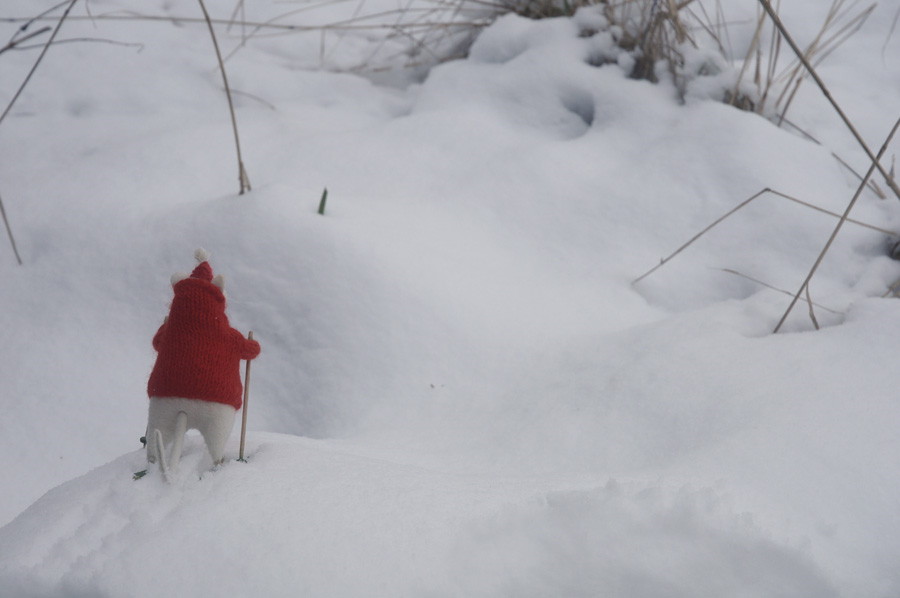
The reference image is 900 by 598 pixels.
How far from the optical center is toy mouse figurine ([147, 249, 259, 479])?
2.22 ft

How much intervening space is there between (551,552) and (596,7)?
156 cm

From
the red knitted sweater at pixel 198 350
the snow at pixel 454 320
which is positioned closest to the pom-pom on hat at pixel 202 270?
the red knitted sweater at pixel 198 350

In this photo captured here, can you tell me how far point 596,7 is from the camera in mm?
1750

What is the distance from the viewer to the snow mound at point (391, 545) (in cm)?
56

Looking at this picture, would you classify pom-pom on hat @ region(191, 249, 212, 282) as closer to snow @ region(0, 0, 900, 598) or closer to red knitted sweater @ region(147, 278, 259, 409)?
red knitted sweater @ region(147, 278, 259, 409)

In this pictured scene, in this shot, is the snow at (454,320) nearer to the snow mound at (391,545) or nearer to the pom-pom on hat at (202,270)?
the snow mound at (391,545)

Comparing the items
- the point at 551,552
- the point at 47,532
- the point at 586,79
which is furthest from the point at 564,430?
the point at 586,79

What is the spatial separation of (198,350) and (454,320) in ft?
1.63

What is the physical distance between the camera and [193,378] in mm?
677

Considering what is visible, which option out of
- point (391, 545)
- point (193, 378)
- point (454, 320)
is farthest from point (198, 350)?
point (454, 320)

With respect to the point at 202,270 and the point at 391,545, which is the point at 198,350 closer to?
the point at 202,270

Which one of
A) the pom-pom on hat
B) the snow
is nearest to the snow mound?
the snow

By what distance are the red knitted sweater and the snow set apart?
0.08m

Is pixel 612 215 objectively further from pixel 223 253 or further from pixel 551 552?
pixel 551 552
